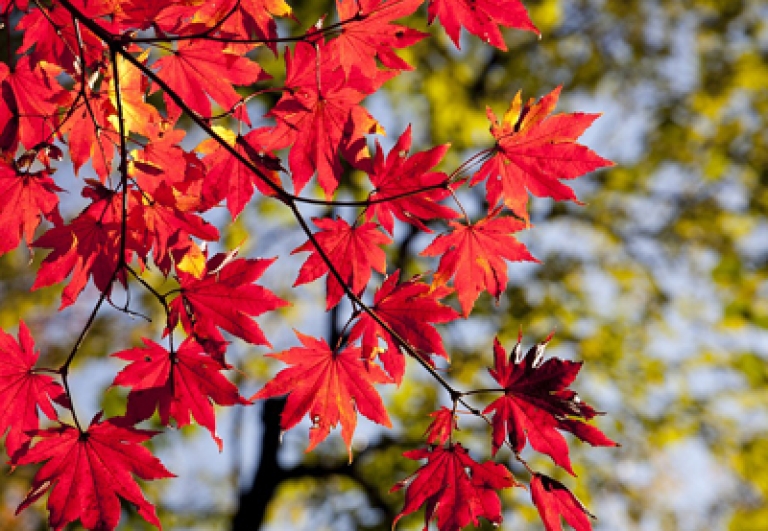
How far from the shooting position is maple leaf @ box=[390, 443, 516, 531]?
125 cm

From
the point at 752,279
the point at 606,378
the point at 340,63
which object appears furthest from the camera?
the point at 606,378

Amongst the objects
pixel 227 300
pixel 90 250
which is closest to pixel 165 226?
pixel 90 250

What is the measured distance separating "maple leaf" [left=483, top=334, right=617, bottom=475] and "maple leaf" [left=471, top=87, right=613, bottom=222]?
1.05 ft

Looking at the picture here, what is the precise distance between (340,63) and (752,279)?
5.75 m

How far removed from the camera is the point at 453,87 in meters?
6.92

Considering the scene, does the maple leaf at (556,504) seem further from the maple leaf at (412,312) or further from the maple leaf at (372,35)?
the maple leaf at (372,35)

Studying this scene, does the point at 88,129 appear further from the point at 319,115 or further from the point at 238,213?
the point at 319,115

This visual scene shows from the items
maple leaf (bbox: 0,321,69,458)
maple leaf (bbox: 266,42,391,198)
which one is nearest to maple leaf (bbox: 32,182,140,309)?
maple leaf (bbox: 0,321,69,458)

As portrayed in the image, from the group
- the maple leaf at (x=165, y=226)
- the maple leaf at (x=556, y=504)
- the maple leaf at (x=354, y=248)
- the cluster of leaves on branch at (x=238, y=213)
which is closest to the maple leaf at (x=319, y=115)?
the cluster of leaves on branch at (x=238, y=213)

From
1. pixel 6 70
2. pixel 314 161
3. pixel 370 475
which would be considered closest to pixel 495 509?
pixel 314 161

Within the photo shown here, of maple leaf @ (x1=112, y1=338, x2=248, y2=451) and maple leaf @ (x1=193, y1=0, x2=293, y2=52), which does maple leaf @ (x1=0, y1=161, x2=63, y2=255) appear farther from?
maple leaf @ (x1=193, y1=0, x2=293, y2=52)

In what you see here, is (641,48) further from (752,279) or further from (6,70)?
(6,70)

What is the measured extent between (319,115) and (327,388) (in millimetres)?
608

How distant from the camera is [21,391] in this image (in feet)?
4.25
